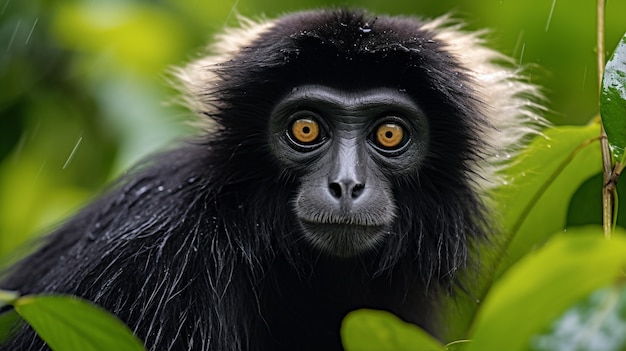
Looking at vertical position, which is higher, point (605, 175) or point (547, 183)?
point (605, 175)

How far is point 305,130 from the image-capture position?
14.3ft

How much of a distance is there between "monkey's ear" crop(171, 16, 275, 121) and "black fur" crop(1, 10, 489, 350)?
72 mm

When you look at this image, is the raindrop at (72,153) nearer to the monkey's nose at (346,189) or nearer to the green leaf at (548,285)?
the monkey's nose at (346,189)

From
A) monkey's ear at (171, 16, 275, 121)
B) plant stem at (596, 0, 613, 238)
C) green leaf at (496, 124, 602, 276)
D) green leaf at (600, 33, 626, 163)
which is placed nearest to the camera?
green leaf at (600, 33, 626, 163)

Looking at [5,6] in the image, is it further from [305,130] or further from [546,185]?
[546,185]

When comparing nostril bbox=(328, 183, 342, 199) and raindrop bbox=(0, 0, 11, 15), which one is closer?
nostril bbox=(328, 183, 342, 199)

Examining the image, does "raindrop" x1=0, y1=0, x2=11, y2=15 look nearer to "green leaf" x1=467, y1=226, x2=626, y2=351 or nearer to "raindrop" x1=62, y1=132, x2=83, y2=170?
"raindrop" x1=62, y1=132, x2=83, y2=170

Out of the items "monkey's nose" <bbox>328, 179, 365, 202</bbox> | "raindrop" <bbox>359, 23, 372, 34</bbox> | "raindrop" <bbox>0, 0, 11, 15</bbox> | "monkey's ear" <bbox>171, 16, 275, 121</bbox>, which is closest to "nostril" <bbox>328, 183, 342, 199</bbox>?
"monkey's nose" <bbox>328, 179, 365, 202</bbox>

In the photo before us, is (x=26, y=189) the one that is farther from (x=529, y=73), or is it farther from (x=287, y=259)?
(x=529, y=73)

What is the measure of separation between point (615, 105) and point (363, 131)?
5.67 ft

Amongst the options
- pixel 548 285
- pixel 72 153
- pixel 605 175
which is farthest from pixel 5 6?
pixel 548 285

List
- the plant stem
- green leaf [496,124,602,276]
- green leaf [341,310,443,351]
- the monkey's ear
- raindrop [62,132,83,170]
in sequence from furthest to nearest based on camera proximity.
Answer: raindrop [62,132,83,170] < the monkey's ear < green leaf [496,124,602,276] < the plant stem < green leaf [341,310,443,351]

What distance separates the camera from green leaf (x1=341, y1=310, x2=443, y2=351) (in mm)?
1903

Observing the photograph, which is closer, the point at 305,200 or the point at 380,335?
the point at 380,335
